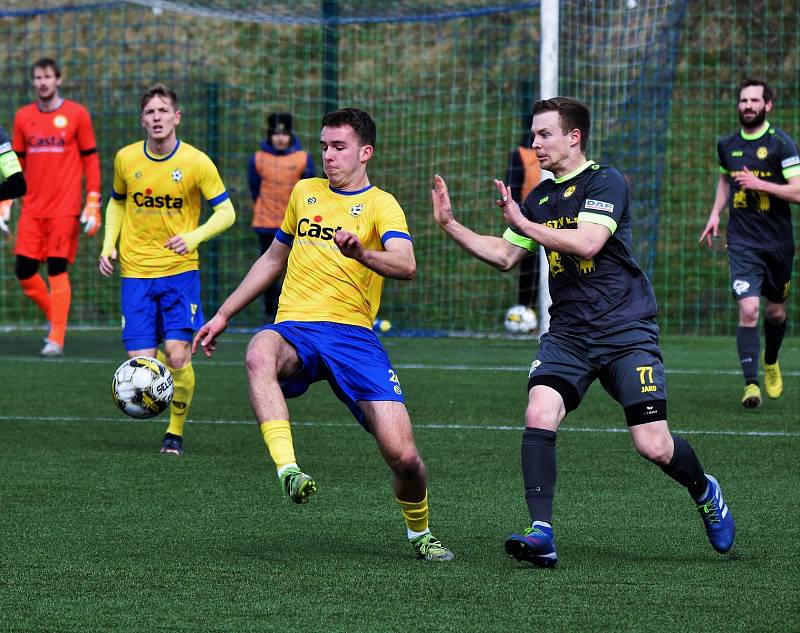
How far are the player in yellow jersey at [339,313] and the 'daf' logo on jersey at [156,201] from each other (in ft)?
8.40

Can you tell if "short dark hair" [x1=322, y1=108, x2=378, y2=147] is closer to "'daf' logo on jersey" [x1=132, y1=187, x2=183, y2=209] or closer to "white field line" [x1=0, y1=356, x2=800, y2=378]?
"'daf' logo on jersey" [x1=132, y1=187, x2=183, y2=209]

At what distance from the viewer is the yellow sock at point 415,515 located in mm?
5188

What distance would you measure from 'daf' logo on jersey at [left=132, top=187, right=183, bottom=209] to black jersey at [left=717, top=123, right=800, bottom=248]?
3883 millimetres

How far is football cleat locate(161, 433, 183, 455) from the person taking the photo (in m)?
7.65

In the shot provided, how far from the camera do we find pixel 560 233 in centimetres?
504

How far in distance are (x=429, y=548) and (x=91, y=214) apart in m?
7.37

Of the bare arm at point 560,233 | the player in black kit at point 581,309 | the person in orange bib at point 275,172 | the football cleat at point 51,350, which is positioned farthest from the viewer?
the person in orange bib at point 275,172

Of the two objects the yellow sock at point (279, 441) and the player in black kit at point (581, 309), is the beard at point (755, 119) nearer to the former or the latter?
the player in black kit at point (581, 309)

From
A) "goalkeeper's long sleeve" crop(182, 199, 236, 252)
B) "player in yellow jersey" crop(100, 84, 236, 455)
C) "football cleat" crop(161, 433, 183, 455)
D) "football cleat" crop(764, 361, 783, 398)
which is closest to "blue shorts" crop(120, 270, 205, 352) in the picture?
"player in yellow jersey" crop(100, 84, 236, 455)

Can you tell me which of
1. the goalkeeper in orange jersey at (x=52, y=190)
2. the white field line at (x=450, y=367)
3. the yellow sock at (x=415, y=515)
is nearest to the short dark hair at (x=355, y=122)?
the yellow sock at (x=415, y=515)

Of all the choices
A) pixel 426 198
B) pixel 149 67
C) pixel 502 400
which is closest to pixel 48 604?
pixel 502 400

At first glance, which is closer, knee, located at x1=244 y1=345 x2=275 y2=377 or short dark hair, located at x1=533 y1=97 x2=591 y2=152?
knee, located at x1=244 y1=345 x2=275 y2=377

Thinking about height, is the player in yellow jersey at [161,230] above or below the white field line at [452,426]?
above

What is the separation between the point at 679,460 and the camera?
5.16 metres
